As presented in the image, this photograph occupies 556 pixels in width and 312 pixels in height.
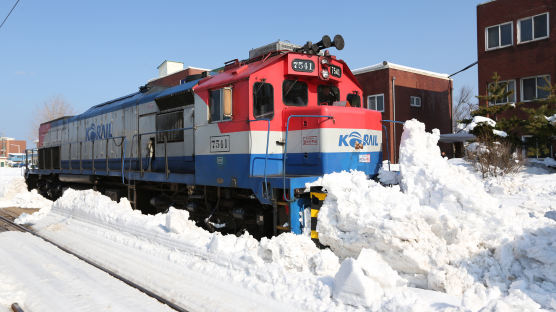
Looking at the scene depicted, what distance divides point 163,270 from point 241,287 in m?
1.44

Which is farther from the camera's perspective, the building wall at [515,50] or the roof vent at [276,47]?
the building wall at [515,50]

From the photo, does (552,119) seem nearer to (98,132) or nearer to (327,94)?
(327,94)

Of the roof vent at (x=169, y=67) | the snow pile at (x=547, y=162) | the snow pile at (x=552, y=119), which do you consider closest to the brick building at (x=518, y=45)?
the snow pile at (x=547, y=162)

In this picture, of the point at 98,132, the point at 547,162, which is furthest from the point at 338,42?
the point at 547,162

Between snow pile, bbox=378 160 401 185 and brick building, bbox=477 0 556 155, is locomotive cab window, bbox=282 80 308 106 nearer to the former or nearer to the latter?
snow pile, bbox=378 160 401 185

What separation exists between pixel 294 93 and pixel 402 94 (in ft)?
61.5

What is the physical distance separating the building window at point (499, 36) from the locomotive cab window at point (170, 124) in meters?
18.7

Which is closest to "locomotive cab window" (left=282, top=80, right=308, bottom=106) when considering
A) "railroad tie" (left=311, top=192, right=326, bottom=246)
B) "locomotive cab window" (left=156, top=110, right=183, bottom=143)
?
"railroad tie" (left=311, top=192, right=326, bottom=246)

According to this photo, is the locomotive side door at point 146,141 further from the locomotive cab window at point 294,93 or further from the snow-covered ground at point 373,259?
the locomotive cab window at point 294,93

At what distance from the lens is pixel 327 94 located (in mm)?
7230

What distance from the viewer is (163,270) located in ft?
18.3

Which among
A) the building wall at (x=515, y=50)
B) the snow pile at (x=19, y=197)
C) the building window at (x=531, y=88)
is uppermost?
the building wall at (x=515, y=50)

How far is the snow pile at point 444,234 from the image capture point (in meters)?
4.14

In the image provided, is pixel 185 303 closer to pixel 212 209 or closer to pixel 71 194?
pixel 212 209
